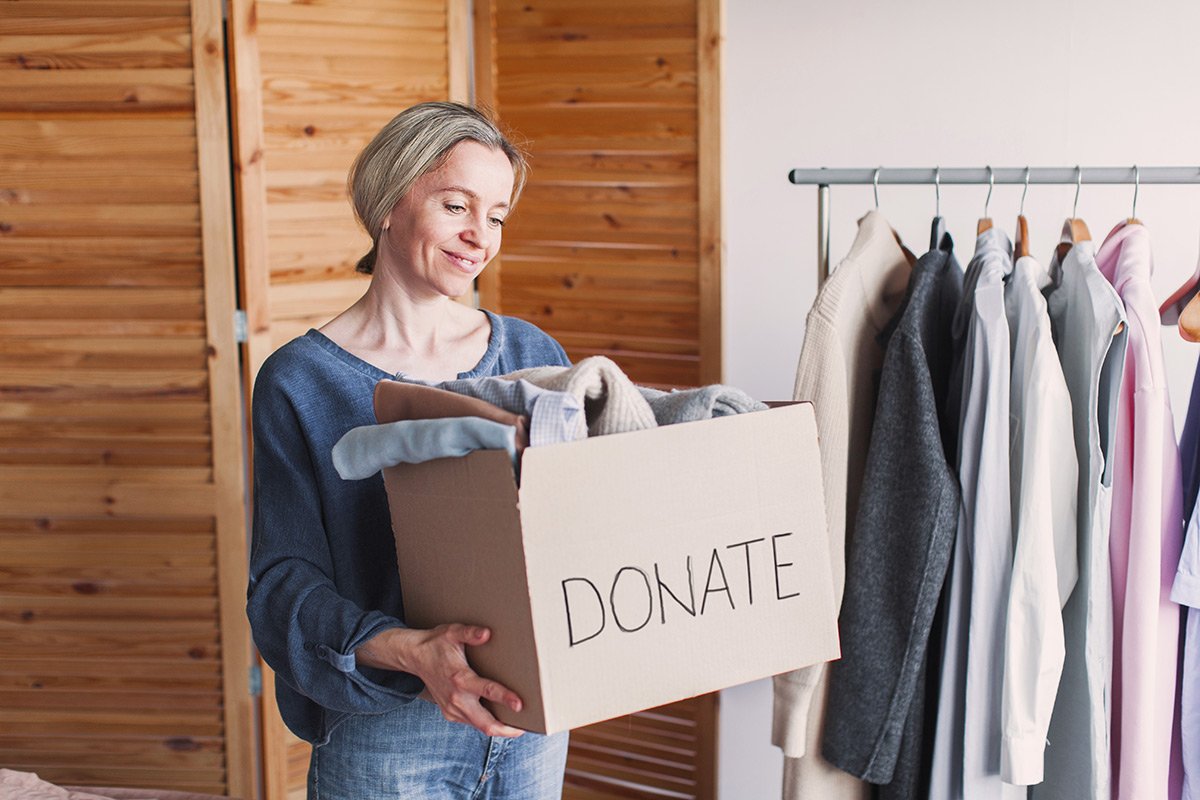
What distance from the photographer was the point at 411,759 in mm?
1305

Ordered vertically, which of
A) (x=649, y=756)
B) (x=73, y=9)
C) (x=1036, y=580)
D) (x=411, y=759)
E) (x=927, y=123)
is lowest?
(x=649, y=756)

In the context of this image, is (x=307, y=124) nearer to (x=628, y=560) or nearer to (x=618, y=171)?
(x=618, y=171)

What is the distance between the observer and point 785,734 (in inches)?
65.4

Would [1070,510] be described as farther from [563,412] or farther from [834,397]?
[563,412]

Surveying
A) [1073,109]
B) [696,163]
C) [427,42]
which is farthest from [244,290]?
[1073,109]

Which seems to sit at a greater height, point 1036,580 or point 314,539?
point 314,539

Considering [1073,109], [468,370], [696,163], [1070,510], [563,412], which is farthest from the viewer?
[696,163]

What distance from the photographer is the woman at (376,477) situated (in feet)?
4.13

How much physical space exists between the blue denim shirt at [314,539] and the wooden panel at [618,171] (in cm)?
94

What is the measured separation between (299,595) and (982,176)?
116 centimetres

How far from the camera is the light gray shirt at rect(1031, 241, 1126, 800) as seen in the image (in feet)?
5.00

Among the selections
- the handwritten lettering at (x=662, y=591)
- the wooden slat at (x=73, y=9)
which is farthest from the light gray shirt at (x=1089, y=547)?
the wooden slat at (x=73, y=9)

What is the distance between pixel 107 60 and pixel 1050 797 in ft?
6.38

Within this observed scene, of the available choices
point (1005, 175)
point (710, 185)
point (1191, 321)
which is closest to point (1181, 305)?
point (1191, 321)
